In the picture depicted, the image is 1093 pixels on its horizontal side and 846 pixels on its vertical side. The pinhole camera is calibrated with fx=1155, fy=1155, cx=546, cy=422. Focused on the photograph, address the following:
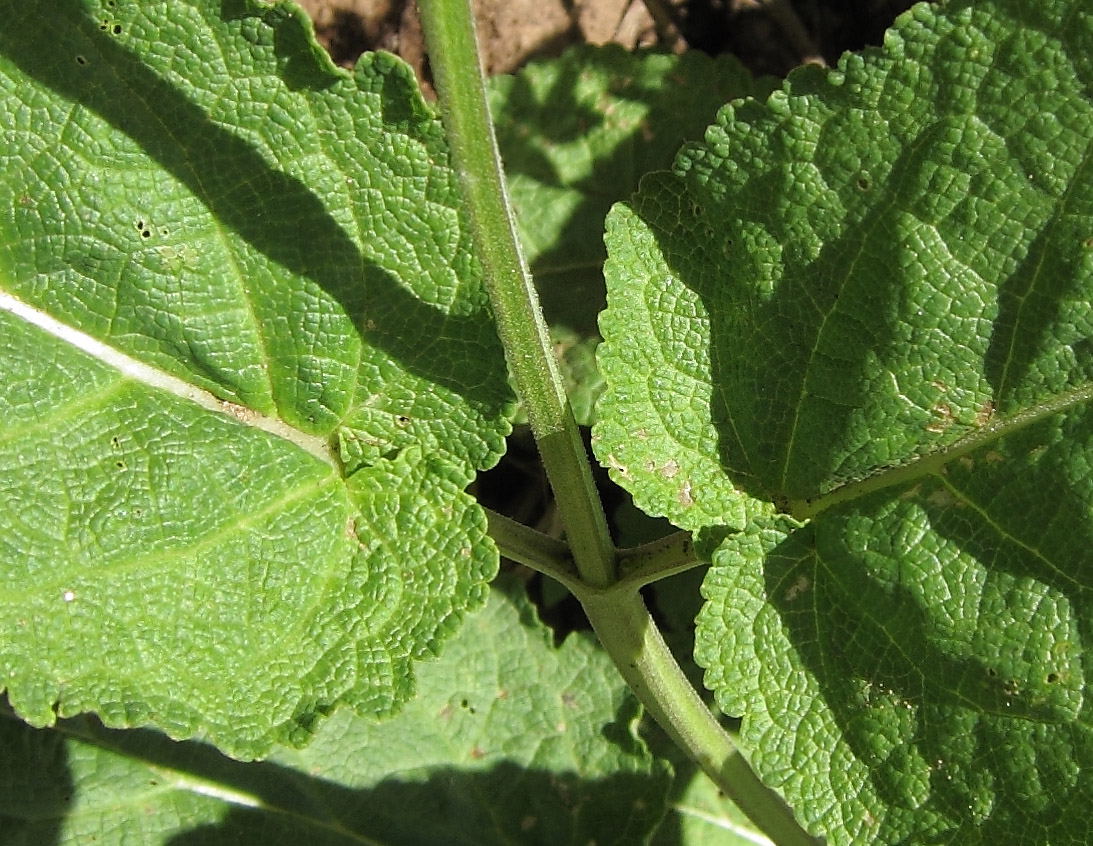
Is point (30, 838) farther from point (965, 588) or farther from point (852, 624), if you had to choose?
point (965, 588)

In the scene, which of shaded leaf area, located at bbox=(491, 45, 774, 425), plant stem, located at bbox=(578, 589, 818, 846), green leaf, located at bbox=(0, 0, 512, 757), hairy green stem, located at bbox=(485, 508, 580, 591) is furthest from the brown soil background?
plant stem, located at bbox=(578, 589, 818, 846)

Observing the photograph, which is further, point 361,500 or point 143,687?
point 361,500

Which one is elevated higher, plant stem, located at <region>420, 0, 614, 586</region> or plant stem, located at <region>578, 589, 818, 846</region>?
plant stem, located at <region>420, 0, 614, 586</region>

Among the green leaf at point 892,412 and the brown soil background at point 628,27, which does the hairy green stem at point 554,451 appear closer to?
the green leaf at point 892,412

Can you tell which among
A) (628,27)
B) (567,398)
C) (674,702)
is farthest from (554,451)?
(628,27)

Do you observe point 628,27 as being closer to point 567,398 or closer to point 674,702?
point 567,398

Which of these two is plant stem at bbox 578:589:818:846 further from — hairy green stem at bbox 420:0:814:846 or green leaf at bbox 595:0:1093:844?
green leaf at bbox 595:0:1093:844

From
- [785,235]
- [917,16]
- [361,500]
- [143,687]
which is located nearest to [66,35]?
[361,500]
